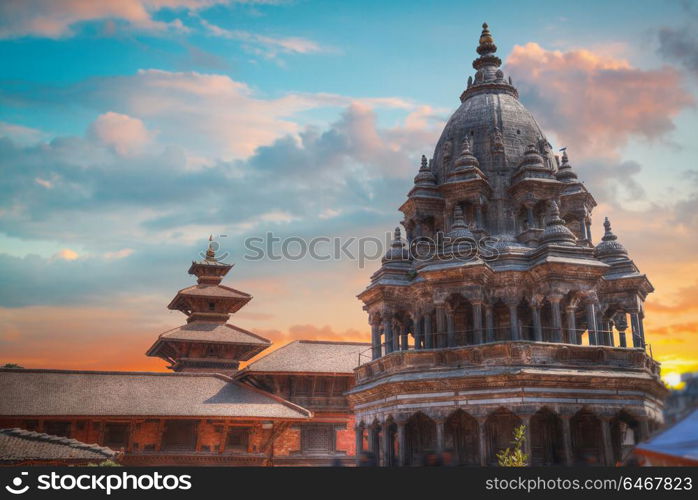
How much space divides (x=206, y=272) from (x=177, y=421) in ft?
71.2

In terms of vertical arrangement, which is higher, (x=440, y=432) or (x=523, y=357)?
(x=523, y=357)

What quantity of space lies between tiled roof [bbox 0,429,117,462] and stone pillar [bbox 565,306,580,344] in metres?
20.1

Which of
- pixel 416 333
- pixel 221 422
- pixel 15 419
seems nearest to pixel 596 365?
pixel 416 333

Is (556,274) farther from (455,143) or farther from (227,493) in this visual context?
(227,493)

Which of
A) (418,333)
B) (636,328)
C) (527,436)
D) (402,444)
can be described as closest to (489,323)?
(418,333)

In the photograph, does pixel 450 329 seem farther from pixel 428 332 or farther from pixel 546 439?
pixel 546 439

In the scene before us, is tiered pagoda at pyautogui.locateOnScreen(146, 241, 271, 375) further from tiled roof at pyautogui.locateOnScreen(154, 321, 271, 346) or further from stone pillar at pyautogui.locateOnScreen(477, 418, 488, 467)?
stone pillar at pyautogui.locateOnScreen(477, 418, 488, 467)

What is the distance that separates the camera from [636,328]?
113 feet

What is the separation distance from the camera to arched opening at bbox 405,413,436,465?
31391 millimetres

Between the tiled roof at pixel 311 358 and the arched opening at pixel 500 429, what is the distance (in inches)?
680

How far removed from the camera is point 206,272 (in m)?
60.3

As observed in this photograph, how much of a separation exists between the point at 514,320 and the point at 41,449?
67.1 ft

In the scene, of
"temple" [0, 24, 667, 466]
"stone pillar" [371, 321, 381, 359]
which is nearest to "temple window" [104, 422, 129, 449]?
"temple" [0, 24, 667, 466]

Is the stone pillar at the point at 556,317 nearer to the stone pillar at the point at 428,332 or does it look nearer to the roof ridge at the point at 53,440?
the stone pillar at the point at 428,332
